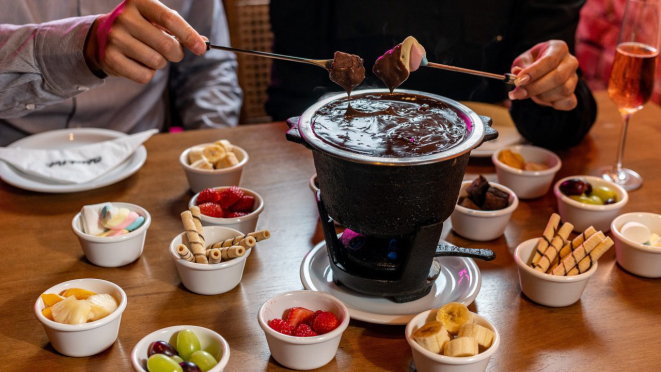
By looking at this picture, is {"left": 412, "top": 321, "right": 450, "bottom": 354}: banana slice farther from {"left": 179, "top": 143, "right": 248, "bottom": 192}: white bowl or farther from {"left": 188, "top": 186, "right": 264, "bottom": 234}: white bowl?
{"left": 179, "top": 143, "right": 248, "bottom": 192}: white bowl

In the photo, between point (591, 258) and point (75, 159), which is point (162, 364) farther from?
point (75, 159)

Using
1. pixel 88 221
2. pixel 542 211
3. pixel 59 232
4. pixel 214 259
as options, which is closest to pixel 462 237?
pixel 542 211

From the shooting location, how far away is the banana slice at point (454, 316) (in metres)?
→ 1.30

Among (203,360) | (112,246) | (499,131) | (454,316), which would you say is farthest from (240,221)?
(499,131)

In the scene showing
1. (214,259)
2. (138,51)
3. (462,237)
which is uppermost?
(138,51)

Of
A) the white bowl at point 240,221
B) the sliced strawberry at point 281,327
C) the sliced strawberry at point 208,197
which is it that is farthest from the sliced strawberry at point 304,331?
the sliced strawberry at point 208,197

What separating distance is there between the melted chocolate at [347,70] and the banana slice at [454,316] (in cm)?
61

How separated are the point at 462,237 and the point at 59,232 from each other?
3.79 ft

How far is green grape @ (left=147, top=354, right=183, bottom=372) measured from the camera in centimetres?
117

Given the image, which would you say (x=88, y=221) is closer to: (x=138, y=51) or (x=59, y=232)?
(x=59, y=232)

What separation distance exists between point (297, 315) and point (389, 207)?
12.0 inches

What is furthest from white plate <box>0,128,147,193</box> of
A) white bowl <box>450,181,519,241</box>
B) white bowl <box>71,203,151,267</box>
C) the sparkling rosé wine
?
the sparkling rosé wine

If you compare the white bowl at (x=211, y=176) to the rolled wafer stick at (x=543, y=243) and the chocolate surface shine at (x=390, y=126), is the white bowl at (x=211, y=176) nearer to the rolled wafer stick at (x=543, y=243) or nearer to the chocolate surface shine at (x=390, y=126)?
Result: the chocolate surface shine at (x=390, y=126)

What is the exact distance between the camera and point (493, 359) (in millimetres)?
1317
